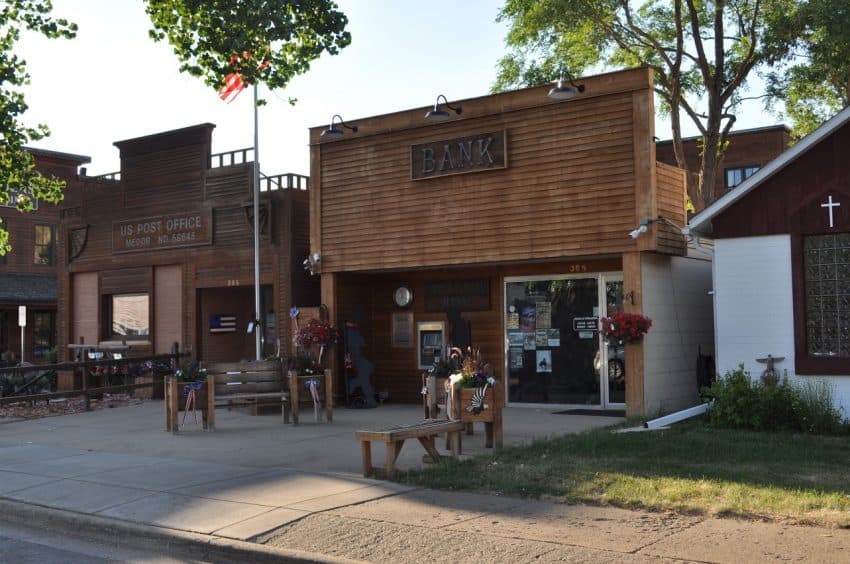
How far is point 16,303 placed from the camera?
3722 centimetres

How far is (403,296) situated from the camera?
63.7ft

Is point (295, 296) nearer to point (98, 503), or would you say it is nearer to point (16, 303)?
point (98, 503)

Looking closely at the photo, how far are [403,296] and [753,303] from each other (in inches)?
305

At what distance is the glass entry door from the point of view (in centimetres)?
1677

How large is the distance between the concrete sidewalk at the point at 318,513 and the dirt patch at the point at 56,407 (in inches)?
203

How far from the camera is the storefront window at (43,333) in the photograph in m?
39.2

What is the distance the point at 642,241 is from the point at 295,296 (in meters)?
8.25

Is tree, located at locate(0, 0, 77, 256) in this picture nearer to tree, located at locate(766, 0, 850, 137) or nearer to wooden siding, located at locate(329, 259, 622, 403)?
wooden siding, located at locate(329, 259, 622, 403)

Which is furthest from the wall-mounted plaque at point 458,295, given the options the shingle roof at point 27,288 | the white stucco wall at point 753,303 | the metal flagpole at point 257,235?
the shingle roof at point 27,288

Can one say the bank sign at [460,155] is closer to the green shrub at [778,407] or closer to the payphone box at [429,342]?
the payphone box at [429,342]

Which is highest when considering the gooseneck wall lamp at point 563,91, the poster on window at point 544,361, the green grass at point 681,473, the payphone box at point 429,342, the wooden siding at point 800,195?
the gooseneck wall lamp at point 563,91

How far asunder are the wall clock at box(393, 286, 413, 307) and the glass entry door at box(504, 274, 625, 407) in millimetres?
2308

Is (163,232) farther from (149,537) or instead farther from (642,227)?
(149,537)

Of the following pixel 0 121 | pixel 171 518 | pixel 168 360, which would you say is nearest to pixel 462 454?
pixel 171 518
